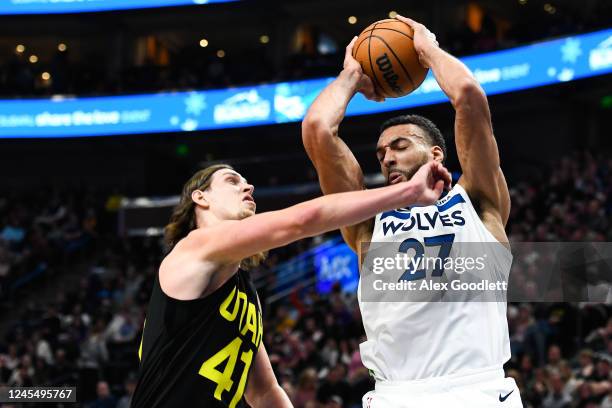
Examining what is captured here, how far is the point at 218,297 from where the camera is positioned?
364 centimetres

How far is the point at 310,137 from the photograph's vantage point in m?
4.09

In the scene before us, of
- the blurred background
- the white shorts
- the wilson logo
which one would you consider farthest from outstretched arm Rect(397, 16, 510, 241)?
the blurred background

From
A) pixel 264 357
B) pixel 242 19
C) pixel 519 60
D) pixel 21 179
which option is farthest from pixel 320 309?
pixel 21 179

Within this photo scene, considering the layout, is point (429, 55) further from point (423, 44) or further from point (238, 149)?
point (238, 149)

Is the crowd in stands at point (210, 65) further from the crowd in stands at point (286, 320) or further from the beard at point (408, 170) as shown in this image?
the beard at point (408, 170)

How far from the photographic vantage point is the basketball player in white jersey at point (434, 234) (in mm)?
3732

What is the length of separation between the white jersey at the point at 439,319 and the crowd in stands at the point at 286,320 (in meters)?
5.40

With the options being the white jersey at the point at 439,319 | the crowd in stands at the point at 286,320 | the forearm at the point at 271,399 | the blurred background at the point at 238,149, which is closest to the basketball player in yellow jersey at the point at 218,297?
the forearm at the point at 271,399

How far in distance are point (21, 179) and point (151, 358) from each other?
23.5 meters

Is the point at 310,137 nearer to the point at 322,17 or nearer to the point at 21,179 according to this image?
the point at 322,17

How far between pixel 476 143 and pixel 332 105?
69cm

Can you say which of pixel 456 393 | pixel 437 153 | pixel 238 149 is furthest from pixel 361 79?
pixel 238 149

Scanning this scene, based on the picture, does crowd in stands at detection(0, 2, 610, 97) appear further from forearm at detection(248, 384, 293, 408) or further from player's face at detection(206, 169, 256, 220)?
forearm at detection(248, 384, 293, 408)

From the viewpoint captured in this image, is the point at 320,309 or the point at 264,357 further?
the point at 320,309
